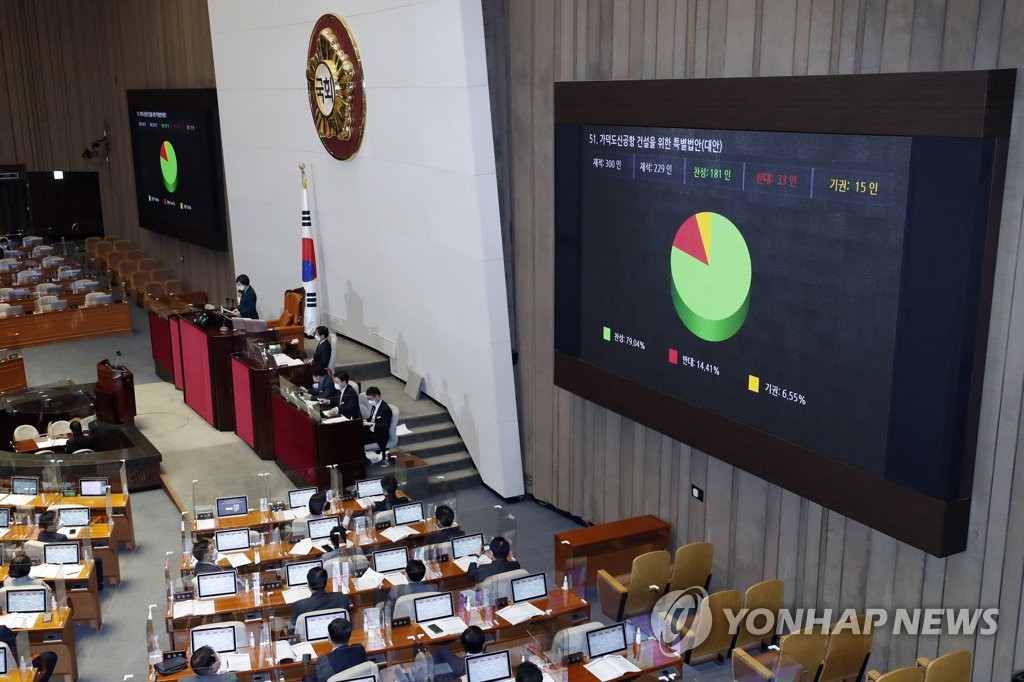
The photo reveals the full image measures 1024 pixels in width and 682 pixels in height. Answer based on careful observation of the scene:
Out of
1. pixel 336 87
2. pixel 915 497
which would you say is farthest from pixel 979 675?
pixel 336 87

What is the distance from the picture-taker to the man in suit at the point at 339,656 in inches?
299

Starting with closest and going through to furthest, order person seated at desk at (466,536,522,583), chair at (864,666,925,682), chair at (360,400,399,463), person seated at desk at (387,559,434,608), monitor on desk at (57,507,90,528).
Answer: chair at (864,666,925,682), person seated at desk at (387,559,434,608), person seated at desk at (466,536,522,583), monitor on desk at (57,507,90,528), chair at (360,400,399,463)

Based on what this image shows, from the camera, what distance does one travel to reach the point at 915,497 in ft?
24.1

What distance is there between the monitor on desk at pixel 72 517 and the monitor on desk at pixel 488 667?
211 inches

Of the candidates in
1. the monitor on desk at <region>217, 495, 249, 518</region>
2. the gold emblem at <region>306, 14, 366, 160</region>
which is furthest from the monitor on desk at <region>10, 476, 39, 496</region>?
the gold emblem at <region>306, 14, 366, 160</region>

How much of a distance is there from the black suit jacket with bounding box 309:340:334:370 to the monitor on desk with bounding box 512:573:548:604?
18.0 ft

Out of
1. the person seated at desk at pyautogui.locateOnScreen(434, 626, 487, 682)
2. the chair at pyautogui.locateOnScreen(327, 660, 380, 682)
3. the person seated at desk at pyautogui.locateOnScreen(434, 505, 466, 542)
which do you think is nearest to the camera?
the chair at pyautogui.locateOnScreen(327, 660, 380, 682)

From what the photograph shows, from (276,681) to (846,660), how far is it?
437 centimetres

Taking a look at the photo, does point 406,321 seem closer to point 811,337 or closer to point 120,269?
point 811,337

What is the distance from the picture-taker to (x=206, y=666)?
748cm

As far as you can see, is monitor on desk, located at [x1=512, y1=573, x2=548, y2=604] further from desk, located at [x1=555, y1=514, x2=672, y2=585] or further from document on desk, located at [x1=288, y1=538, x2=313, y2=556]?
document on desk, located at [x1=288, y1=538, x2=313, y2=556]

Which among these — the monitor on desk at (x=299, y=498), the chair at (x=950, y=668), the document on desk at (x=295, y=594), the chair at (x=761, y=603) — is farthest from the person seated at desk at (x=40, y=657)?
the chair at (x=950, y=668)

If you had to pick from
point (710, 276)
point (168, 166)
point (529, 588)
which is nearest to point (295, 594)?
point (529, 588)

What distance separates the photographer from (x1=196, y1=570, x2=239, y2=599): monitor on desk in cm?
927
